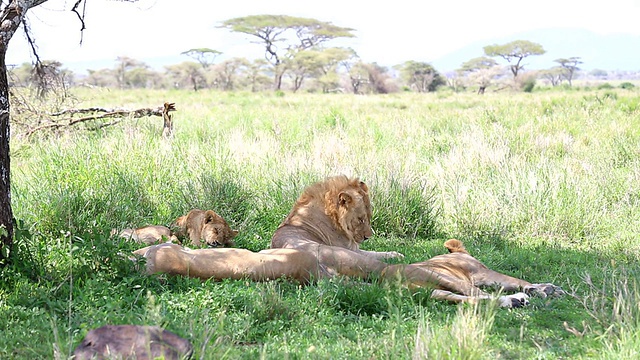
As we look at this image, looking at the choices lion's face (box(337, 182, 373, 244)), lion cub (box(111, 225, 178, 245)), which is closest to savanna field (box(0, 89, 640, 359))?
lion cub (box(111, 225, 178, 245))

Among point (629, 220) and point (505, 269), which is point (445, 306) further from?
point (629, 220)

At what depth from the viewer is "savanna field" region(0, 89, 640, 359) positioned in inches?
166

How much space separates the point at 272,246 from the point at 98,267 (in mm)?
1654

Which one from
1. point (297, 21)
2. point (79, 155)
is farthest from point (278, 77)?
Answer: point (79, 155)

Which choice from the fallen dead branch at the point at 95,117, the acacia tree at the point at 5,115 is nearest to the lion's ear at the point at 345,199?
the acacia tree at the point at 5,115

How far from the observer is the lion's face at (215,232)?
701 centimetres

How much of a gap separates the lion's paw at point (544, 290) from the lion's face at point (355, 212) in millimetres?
1697

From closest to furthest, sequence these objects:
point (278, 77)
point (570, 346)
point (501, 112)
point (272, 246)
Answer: point (570, 346) → point (272, 246) → point (501, 112) → point (278, 77)

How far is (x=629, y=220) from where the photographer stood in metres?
8.45

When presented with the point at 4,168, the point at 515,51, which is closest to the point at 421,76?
the point at 515,51

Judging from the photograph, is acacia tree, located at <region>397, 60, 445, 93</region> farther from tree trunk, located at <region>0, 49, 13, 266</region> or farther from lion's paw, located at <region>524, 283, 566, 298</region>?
tree trunk, located at <region>0, 49, 13, 266</region>

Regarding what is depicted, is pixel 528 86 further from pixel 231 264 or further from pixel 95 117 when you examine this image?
pixel 231 264

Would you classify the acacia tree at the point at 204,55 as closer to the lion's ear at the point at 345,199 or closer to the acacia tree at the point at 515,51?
the acacia tree at the point at 515,51

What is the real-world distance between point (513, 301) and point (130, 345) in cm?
295
